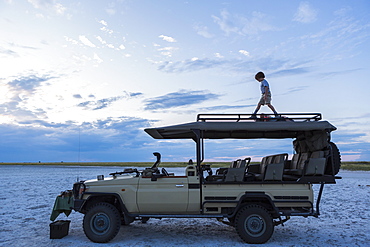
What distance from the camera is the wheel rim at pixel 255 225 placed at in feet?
25.0

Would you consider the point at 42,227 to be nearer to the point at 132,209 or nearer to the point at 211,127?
the point at 132,209

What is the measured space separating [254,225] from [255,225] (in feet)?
0.07

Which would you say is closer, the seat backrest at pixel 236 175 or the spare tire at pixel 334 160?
the spare tire at pixel 334 160

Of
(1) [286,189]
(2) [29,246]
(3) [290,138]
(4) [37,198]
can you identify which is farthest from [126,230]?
(4) [37,198]

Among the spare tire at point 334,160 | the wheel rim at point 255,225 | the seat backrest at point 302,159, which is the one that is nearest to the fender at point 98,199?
the wheel rim at point 255,225

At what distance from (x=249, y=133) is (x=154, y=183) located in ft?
9.41

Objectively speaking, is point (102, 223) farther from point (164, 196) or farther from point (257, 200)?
point (257, 200)

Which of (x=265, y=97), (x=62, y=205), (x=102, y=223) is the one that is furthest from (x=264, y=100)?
(x=62, y=205)

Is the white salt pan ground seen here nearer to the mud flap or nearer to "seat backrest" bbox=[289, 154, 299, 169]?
the mud flap

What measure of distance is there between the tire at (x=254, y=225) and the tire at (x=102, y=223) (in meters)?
2.59

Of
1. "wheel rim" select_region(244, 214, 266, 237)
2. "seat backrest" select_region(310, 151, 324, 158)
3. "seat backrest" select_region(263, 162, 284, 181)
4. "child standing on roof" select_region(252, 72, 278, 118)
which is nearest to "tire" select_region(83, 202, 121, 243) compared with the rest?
"wheel rim" select_region(244, 214, 266, 237)

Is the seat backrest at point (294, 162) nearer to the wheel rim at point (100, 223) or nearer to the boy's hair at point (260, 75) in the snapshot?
the boy's hair at point (260, 75)

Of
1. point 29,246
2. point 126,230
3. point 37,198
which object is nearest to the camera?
point 29,246

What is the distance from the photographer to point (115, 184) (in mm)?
7867
